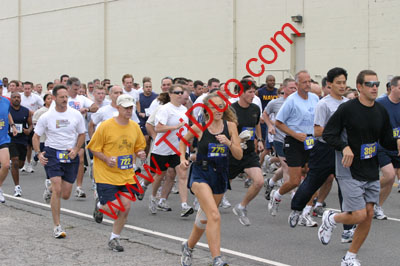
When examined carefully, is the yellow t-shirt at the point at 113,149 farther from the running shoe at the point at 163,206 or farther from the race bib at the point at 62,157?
the running shoe at the point at 163,206

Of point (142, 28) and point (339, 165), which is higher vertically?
point (142, 28)

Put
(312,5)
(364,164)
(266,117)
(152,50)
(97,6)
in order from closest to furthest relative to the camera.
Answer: (364,164)
(266,117)
(312,5)
(152,50)
(97,6)

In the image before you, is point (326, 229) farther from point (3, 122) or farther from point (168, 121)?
point (3, 122)

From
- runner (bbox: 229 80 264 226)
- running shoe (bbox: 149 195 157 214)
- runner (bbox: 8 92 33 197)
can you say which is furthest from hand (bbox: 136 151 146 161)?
runner (bbox: 8 92 33 197)

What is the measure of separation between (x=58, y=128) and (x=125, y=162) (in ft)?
5.14

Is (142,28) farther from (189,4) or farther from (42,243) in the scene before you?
(42,243)

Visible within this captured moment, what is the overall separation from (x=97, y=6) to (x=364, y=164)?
89.7 ft

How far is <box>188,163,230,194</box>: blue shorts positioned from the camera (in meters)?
6.30

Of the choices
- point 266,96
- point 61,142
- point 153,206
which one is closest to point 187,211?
point 153,206

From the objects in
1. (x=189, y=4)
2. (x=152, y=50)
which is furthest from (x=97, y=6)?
(x=189, y=4)

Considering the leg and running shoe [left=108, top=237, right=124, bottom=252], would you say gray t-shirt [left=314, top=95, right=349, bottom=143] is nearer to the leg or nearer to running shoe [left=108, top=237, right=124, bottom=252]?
the leg

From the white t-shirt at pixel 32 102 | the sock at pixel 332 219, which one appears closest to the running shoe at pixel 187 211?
the sock at pixel 332 219

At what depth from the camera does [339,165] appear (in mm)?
6227

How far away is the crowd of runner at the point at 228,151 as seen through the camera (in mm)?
6070
